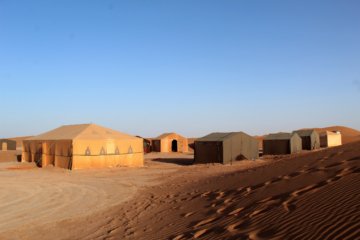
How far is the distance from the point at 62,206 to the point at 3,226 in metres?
2.97

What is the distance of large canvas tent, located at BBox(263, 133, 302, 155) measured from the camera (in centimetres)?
3666

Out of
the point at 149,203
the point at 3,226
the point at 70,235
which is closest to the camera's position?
the point at 70,235

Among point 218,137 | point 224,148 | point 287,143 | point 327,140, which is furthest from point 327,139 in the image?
point 224,148

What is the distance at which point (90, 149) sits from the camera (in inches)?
1105

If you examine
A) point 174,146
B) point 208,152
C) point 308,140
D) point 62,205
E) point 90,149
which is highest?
point 90,149

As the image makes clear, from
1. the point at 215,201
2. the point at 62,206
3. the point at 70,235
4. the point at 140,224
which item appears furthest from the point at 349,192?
the point at 62,206

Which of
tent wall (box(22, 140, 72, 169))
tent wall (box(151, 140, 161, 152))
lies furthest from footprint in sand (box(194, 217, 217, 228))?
tent wall (box(151, 140, 161, 152))

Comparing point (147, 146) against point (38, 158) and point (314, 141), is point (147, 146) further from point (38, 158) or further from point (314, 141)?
point (314, 141)

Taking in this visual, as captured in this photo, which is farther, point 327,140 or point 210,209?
point 327,140

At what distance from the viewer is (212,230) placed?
24.7ft

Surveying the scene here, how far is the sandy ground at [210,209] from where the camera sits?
20.8ft

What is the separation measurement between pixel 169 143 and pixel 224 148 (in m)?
23.6

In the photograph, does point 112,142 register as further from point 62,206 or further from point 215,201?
point 215,201

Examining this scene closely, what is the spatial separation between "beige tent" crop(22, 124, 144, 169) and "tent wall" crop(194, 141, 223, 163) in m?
5.01
